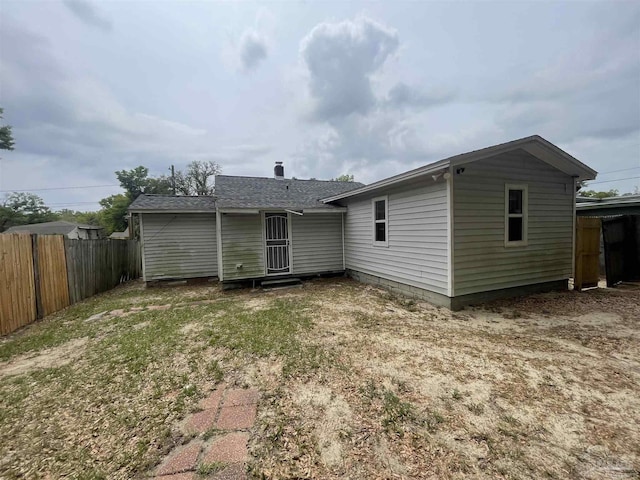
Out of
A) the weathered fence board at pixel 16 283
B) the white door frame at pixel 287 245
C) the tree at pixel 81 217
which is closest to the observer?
the weathered fence board at pixel 16 283

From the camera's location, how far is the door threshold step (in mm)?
8711

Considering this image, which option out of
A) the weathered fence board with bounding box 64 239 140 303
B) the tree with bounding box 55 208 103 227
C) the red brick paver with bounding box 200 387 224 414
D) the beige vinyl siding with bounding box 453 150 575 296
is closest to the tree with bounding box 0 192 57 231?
the tree with bounding box 55 208 103 227

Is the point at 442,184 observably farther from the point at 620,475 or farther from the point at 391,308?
the point at 620,475

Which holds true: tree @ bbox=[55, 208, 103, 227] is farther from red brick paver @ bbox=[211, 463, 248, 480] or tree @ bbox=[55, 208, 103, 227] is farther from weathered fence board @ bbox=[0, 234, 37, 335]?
red brick paver @ bbox=[211, 463, 248, 480]

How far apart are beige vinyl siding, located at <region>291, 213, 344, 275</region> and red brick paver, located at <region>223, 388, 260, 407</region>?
21.0 feet

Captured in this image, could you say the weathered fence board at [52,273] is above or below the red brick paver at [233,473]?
above

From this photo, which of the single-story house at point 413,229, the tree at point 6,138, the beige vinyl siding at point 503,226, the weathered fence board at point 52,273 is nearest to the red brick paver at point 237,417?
the single-story house at point 413,229

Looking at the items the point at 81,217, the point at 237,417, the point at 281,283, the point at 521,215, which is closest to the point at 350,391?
the point at 237,417

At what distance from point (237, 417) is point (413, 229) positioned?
5.46 metres

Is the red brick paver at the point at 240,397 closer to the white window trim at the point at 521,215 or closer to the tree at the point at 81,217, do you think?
the white window trim at the point at 521,215

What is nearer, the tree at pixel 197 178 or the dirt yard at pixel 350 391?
the dirt yard at pixel 350 391

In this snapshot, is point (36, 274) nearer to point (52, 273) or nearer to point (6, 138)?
point (52, 273)

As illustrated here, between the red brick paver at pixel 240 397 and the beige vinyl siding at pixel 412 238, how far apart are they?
14.7ft

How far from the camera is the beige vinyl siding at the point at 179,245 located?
9211 millimetres
